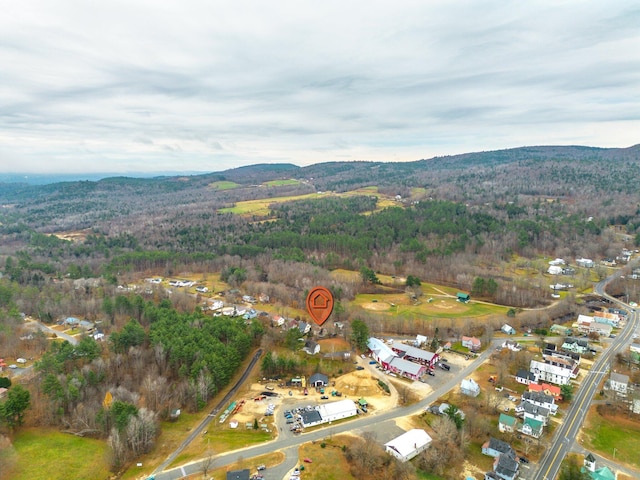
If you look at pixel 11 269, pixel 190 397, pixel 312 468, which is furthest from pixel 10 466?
pixel 11 269

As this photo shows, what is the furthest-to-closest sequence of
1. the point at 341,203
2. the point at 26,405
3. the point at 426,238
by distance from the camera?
the point at 341,203 < the point at 426,238 < the point at 26,405

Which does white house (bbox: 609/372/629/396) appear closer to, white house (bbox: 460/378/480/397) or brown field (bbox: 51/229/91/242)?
white house (bbox: 460/378/480/397)

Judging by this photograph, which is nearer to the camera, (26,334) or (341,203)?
(26,334)

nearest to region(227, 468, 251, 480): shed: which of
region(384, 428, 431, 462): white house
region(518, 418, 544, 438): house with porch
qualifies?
region(384, 428, 431, 462): white house

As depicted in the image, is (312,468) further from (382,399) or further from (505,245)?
(505,245)

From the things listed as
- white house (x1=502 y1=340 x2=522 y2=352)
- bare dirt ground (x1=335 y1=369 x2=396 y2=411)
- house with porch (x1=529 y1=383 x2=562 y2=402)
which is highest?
house with porch (x1=529 y1=383 x2=562 y2=402)

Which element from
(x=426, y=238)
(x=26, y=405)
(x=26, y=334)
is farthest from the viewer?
(x=426, y=238)

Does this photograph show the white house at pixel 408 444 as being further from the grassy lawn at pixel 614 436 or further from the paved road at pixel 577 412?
the grassy lawn at pixel 614 436

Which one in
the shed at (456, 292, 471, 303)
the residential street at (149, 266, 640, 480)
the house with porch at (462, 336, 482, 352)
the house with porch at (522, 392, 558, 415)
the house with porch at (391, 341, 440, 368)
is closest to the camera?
the residential street at (149, 266, 640, 480)
